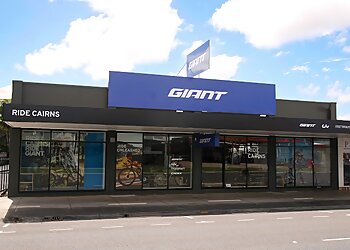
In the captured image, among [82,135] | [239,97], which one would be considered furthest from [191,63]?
[82,135]

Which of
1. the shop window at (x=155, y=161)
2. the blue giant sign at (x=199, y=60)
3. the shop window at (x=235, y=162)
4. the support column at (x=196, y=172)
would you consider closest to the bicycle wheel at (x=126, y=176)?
the shop window at (x=155, y=161)

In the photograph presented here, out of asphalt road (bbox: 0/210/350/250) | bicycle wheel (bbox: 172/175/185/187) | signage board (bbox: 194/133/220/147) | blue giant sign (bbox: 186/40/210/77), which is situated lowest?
asphalt road (bbox: 0/210/350/250)

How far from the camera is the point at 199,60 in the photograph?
21609 mm

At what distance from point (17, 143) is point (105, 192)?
14.0 ft

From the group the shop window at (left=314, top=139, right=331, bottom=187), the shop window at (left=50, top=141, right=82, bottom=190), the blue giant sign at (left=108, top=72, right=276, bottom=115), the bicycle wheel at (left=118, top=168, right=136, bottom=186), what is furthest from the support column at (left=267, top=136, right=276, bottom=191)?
the shop window at (left=50, top=141, right=82, bottom=190)

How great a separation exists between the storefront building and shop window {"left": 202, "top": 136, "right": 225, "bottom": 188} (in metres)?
0.05

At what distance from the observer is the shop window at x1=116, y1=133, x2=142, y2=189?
19375 millimetres

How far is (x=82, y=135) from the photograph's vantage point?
62.2 feet

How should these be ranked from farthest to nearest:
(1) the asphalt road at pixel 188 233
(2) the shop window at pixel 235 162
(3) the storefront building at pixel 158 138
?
(2) the shop window at pixel 235 162, (3) the storefront building at pixel 158 138, (1) the asphalt road at pixel 188 233

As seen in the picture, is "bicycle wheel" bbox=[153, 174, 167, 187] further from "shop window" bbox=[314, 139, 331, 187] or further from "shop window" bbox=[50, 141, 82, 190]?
"shop window" bbox=[314, 139, 331, 187]

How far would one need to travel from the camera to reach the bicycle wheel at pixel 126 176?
19391mm

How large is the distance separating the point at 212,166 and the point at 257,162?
255 cm

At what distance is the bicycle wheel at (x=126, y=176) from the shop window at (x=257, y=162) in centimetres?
593

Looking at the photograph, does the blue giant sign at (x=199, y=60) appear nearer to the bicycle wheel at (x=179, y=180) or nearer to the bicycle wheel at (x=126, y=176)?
the bicycle wheel at (x=179, y=180)
